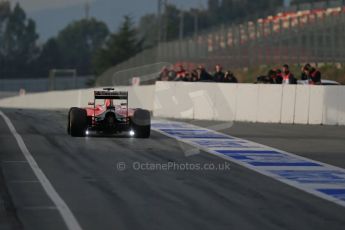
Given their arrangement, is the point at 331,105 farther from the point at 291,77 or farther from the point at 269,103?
the point at 291,77

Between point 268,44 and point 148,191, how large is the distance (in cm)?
3249

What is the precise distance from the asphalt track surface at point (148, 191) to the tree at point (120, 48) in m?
123

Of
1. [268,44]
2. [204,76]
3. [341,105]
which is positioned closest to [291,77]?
[341,105]

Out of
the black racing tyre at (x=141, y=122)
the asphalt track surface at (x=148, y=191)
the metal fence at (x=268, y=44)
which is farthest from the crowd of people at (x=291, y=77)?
the black racing tyre at (x=141, y=122)

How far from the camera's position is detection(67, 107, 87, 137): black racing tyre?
21797mm

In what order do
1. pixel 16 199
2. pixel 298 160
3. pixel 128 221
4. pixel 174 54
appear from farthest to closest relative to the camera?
pixel 174 54
pixel 298 160
pixel 16 199
pixel 128 221

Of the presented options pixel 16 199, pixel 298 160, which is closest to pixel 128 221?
pixel 16 199

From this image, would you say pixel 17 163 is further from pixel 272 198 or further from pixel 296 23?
pixel 296 23

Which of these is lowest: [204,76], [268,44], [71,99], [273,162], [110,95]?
[71,99]

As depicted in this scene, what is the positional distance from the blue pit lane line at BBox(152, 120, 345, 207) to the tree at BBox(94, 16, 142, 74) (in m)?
119

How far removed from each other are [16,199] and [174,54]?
44.7 metres

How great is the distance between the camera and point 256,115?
30.2 meters

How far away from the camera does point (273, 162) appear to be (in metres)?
18.2

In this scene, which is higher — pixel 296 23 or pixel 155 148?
pixel 296 23
